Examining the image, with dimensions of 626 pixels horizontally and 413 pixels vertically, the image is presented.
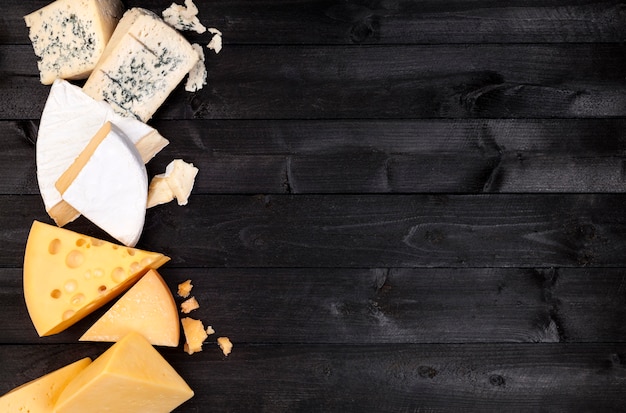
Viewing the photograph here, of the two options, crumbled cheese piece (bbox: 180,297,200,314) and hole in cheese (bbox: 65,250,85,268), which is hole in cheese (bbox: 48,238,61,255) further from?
crumbled cheese piece (bbox: 180,297,200,314)

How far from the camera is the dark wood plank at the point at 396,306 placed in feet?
4.30

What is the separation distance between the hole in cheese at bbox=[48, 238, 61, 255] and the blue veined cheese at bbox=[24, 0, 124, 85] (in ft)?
1.15

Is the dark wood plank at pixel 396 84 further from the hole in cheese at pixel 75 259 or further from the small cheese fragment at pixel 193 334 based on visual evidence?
the small cheese fragment at pixel 193 334

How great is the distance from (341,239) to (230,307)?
29 centimetres

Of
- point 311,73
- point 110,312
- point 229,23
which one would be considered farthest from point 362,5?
point 110,312

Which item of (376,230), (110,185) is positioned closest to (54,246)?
(110,185)

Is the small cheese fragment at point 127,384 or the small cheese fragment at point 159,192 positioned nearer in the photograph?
the small cheese fragment at point 127,384

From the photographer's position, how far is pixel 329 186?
51.9 inches

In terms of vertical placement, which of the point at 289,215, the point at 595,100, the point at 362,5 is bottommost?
the point at 289,215

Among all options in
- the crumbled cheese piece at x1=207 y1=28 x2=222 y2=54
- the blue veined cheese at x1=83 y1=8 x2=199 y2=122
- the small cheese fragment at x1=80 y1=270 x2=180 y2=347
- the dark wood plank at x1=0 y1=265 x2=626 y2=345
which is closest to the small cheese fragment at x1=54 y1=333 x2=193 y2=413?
the small cheese fragment at x1=80 y1=270 x2=180 y2=347

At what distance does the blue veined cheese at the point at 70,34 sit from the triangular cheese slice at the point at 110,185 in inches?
6.8

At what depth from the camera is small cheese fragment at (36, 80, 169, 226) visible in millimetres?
1253

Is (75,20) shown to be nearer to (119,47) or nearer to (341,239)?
(119,47)

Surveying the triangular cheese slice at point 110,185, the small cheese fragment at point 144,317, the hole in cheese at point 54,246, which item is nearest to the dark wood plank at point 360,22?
the triangular cheese slice at point 110,185
